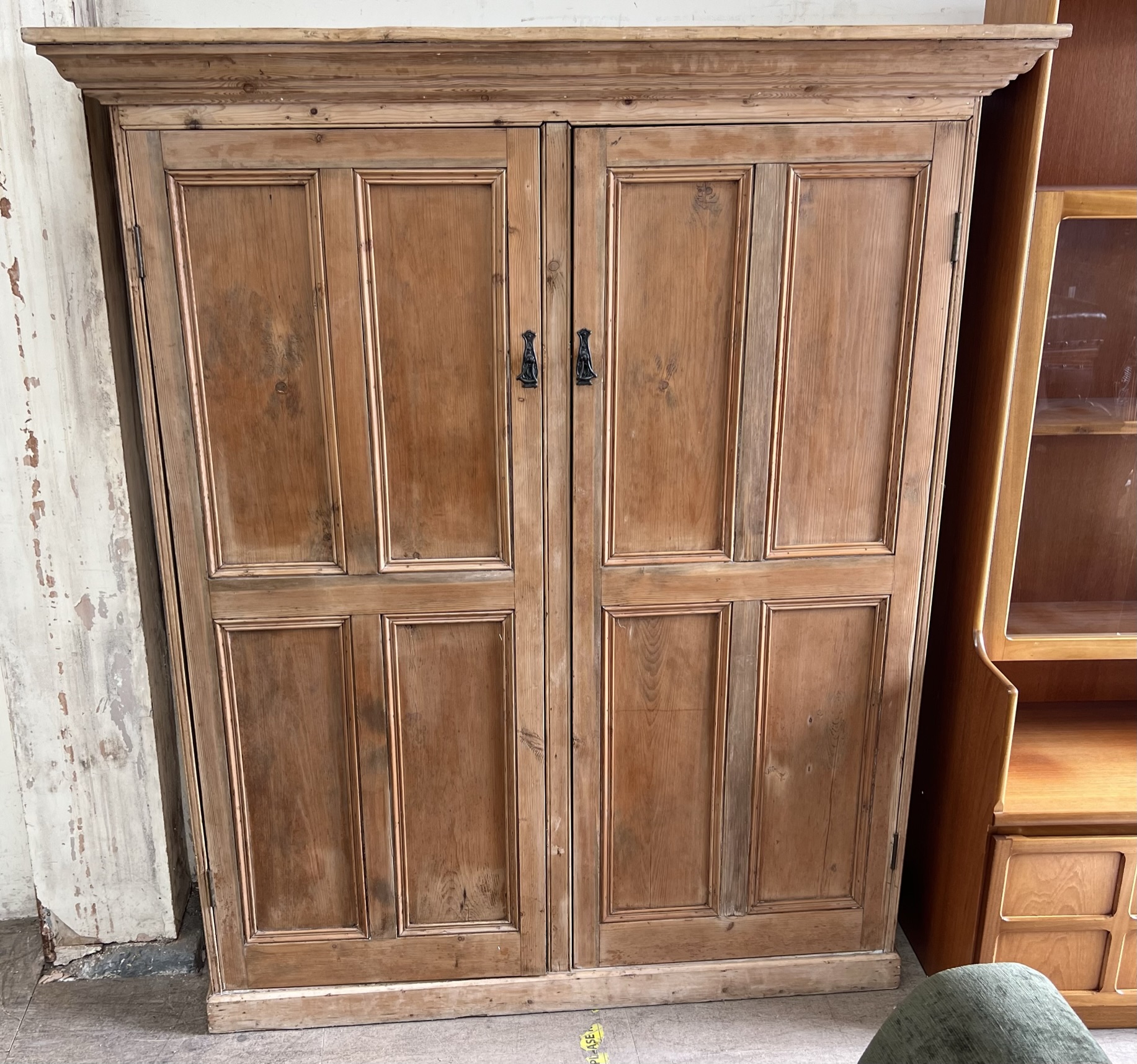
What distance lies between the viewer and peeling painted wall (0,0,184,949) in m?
1.80

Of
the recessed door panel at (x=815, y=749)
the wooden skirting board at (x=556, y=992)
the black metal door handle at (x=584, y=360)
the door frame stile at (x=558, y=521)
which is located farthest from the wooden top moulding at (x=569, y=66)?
the wooden skirting board at (x=556, y=992)

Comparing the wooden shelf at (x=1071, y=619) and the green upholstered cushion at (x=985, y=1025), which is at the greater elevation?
the wooden shelf at (x=1071, y=619)

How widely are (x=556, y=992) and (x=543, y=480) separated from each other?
1128 mm

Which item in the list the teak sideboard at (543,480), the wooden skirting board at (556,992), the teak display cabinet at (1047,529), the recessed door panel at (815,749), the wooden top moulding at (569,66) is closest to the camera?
the wooden top moulding at (569,66)

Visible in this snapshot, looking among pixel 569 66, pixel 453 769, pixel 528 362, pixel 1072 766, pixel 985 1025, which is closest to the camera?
pixel 985 1025

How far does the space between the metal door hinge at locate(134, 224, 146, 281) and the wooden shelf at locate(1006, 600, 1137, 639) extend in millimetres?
1766

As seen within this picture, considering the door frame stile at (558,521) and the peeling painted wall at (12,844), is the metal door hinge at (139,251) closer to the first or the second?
the door frame stile at (558,521)

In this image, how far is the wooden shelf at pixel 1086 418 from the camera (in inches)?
72.7

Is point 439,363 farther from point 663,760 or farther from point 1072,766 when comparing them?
point 1072,766

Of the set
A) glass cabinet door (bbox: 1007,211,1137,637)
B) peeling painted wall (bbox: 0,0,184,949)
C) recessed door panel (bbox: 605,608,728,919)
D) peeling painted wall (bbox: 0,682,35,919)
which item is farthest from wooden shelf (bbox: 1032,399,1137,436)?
peeling painted wall (bbox: 0,682,35,919)

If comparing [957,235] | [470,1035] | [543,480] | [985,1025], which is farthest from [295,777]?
[957,235]

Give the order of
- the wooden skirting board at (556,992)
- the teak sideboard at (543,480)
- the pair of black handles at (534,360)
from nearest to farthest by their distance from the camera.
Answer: the teak sideboard at (543,480) < the pair of black handles at (534,360) < the wooden skirting board at (556,992)

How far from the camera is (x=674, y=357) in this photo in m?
1.71

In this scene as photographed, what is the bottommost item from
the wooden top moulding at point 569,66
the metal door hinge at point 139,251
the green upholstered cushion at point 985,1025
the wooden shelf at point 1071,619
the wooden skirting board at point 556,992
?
the wooden skirting board at point 556,992
